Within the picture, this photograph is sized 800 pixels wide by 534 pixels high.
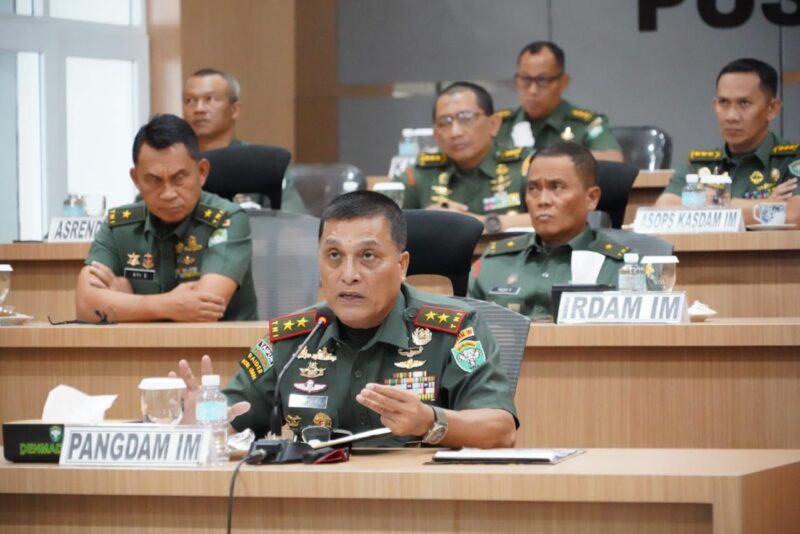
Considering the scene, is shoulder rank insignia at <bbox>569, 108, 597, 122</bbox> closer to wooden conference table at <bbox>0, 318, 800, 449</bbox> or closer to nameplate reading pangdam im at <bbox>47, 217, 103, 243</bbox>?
nameplate reading pangdam im at <bbox>47, 217, 103, 243</bbox>

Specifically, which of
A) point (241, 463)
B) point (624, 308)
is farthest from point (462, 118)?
point (241, 463)

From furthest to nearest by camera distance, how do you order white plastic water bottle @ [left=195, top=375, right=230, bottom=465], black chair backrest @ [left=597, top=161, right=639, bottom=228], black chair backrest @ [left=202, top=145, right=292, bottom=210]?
black chair backrest @ [left=597, top=161, right=639, bottom=228] → black chair backrest @ [left=202, top=145, right=292, bottom=210] → white plastic water bottle @ [left=195, top=375, right=230, bottom=465]

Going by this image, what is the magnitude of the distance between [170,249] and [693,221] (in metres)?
1.86

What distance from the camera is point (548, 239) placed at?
4.38m

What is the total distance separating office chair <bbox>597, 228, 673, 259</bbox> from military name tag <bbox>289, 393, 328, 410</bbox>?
5.70 ft

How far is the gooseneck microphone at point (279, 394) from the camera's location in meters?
2.57

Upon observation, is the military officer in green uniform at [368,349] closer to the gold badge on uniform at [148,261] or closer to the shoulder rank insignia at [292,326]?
the shoulder rank insignia at [292,326]

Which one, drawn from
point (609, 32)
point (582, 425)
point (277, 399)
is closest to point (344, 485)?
point (277, 399)

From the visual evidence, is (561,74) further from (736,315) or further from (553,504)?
(553,504)

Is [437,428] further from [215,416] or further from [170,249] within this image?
[170,249]

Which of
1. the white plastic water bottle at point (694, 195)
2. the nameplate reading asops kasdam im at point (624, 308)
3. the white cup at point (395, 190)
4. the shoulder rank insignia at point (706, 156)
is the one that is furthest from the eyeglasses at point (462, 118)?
the nameplate reading asops kasdam im at point (624, 308)

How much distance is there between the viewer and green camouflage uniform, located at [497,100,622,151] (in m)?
6.38

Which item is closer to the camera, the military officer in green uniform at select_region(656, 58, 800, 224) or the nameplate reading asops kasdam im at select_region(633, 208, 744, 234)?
the nameplate reading asops kasdam im at select_region(633, 208, 744, 234)

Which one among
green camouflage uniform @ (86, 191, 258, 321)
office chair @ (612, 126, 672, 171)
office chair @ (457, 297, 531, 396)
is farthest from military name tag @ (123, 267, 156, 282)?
office chair @ (612, 126, 672, 171)
